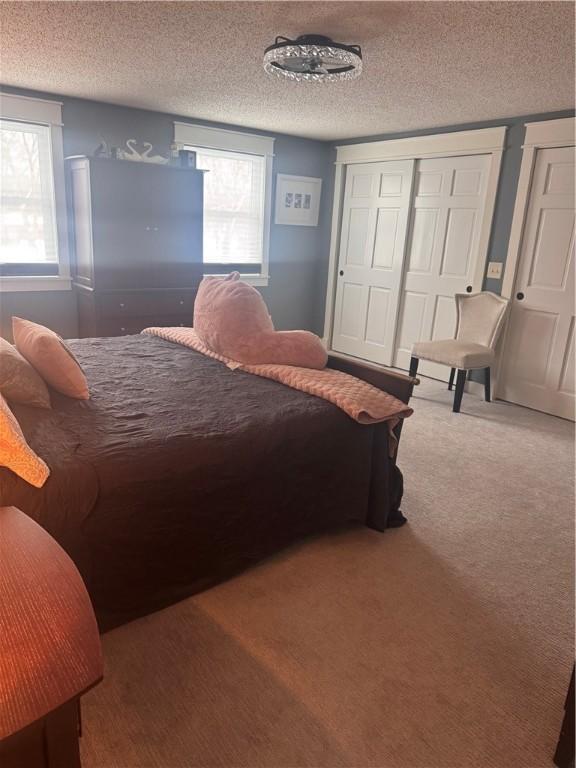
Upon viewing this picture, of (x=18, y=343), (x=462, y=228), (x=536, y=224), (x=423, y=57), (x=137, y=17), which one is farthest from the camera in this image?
(x=462, y=228)

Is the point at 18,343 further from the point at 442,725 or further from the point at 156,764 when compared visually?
the point at 442,725

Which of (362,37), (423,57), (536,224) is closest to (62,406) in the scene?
(362,37)

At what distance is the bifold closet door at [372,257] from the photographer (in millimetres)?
5406

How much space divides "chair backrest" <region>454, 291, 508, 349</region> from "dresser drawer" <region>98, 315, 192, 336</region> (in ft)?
8.16

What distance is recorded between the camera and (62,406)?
214 centimetres

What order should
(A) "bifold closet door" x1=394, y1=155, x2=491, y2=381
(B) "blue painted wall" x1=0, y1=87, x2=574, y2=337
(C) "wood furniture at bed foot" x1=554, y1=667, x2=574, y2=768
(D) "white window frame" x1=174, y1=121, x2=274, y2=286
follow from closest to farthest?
(C) "wood furniture at bed foot" x1=554, y1=667, x2=574, y2=768
(B) "blue painted wall" x1=0, y1=87, x2=574, y2=337
(A) "bifold closet door" x1=394, y1=155, x2=491, y2=381
(D) "white window frame" x1=174, y1=121, x2=274, y2=286

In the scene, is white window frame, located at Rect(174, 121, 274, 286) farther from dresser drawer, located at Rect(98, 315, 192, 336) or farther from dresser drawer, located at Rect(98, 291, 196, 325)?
dresser drawer, located at Rect(98, 315, 192, 336)

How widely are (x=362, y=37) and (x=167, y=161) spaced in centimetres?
236

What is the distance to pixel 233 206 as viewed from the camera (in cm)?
557

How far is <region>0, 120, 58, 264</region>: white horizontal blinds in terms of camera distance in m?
4.24

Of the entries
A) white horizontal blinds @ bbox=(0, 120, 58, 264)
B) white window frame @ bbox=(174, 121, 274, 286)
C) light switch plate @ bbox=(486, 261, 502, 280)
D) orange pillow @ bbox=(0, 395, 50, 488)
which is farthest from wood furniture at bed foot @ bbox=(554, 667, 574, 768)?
white window frame @ bbox=(174, 121, 274, 286)

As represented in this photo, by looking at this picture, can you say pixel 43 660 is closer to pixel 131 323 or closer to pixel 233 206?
pixel 131 323

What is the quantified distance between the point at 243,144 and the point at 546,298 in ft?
10.4

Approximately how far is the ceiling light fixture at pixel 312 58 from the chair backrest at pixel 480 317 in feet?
7.80
